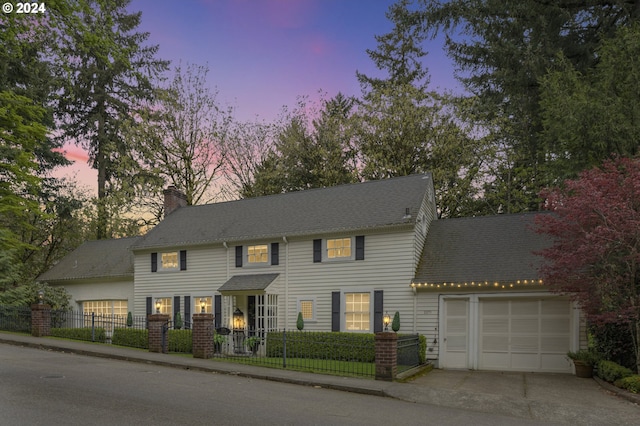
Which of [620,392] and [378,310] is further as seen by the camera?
[378,310]

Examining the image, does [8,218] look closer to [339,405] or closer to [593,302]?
[339,405]

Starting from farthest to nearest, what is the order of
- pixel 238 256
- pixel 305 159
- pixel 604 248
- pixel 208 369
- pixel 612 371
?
pixel 305 159, pixel 238 256, pixel 208 369, pixel 612 371, pixel 604 248

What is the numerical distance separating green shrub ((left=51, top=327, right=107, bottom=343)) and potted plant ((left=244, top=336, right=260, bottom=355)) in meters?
7.00

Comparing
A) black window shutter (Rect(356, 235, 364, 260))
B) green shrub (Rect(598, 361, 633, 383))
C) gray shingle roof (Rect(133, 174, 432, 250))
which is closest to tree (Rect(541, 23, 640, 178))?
gray shingle roof (Rect(133, 174, 432, 250))

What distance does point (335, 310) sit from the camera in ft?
63.6

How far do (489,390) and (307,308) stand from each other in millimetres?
8722

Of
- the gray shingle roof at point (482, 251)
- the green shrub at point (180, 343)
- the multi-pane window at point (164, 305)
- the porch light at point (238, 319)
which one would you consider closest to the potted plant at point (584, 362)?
the gray shingle roof at point (482, 251)

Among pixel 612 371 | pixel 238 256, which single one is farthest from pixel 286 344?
pixel 612 371

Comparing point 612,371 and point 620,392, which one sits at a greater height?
point 612,371

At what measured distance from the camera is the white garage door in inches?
649

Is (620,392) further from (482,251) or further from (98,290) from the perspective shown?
(98,290)

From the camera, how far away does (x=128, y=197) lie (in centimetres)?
3531

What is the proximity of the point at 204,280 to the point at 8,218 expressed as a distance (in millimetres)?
17869

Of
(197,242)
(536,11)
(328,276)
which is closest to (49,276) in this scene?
(197,242)
